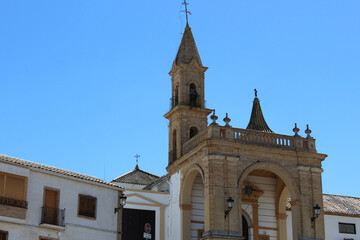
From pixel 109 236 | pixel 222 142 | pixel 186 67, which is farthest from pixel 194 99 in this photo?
pixel 109 236

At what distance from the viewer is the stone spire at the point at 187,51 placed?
141 feet

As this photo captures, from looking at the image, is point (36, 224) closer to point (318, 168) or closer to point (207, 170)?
point (207, 170)

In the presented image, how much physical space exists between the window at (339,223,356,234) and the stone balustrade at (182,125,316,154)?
789 cm

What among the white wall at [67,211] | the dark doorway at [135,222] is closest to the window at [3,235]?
the white wall at [67,211]

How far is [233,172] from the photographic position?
116 ft

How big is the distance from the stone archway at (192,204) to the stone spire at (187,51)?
8383 mm

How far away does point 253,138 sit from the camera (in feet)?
121

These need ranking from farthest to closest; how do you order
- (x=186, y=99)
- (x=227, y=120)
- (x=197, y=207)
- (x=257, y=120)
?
(x=186, y=99)
(x=257, y=120)
(x=197, y=207)
(x=227, y=120)

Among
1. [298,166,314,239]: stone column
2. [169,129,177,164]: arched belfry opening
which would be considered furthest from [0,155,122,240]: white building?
[298,166,314,239]: stone column

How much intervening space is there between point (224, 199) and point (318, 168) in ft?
21.8

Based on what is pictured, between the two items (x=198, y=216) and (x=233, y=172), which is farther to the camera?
(x=198, y=216)

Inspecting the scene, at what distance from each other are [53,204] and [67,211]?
70 centimetres

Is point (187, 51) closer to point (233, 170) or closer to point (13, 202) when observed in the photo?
point (233, 170)

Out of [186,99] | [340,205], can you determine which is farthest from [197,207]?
[340,205]
